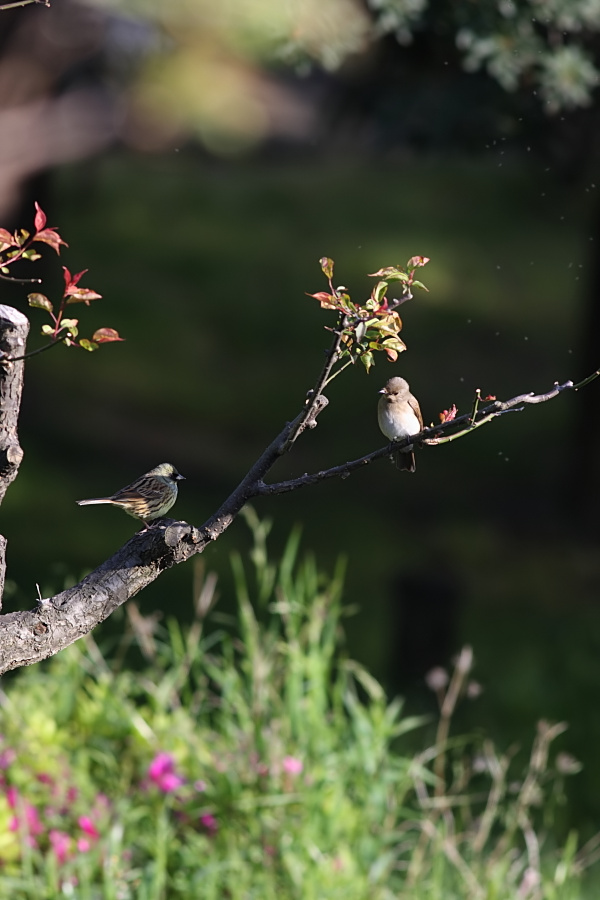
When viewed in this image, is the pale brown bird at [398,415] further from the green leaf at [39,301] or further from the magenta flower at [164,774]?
the magenta flower at [164,774]

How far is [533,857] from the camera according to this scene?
12.9 feet

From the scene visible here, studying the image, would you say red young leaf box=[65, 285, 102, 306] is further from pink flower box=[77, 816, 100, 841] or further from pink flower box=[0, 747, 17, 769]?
pink flower box=[0, 747, 17, 769]

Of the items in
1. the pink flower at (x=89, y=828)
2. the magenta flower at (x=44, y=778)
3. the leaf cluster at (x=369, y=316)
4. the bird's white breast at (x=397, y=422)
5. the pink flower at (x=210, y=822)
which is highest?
the leaf cluster at (x=369, y=316)

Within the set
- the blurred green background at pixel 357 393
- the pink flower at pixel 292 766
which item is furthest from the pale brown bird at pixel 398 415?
the blurred green background at pixel 357 393

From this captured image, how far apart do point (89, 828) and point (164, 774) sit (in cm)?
33

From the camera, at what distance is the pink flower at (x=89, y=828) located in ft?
13.1

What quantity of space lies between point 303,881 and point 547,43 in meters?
4.00

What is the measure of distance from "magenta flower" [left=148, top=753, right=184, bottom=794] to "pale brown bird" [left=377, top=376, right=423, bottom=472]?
1831mm

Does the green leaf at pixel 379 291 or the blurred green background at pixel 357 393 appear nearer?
the green leaf at pixel 379 291

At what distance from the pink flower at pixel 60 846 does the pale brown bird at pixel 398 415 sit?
2.01 m

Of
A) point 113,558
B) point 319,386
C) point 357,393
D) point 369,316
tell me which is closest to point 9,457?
point 113,558

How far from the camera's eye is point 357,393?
1512cm

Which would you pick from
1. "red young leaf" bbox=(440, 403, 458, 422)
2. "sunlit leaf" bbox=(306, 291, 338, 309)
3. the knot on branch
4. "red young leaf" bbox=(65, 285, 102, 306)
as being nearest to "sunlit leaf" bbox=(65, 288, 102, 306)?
"red young leaf" bbox=(65, 285, 102, 306)

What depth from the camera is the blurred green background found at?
8.61 metres
